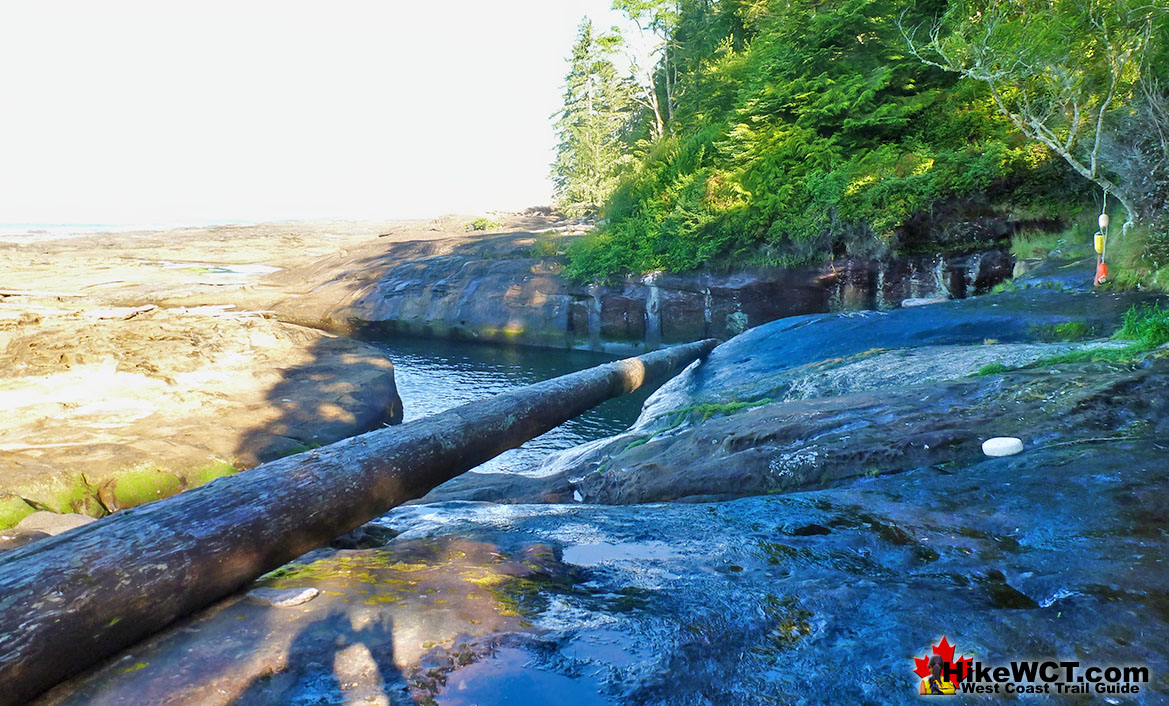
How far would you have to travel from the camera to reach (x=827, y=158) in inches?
799

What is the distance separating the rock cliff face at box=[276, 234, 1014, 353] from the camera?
18594 millimetres

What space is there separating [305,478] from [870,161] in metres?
19.6

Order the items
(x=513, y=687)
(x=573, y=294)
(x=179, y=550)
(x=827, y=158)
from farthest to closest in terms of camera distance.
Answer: (x=573, y=294), (x=827, y=158), (x=179, y=550), (x=513, y=687)

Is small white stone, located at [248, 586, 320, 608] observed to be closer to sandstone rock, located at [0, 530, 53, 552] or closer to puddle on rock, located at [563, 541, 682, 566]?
puddle on rock, located at [563, 541, 682, 566]

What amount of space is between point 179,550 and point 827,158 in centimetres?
2121

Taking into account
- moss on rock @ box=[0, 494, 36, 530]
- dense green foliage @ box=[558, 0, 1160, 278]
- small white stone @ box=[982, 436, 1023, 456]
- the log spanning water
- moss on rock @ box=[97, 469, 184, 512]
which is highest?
dense green foliage @ box=[558, 0, 1160, 278]

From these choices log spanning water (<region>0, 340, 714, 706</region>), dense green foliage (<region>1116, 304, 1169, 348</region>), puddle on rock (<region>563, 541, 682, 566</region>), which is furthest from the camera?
dense green foliage (<region>1116, 304, 1169, 348</region>)

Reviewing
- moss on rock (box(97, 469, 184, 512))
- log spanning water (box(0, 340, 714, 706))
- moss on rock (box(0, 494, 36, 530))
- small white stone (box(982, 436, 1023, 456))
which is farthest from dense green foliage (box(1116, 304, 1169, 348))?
moss on rock (box(0, 494, 36, 530))

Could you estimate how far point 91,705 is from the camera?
235 centimetres

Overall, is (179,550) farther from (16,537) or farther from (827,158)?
(827,158)

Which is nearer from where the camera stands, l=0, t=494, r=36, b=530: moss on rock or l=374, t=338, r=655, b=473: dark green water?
l=0, t=494, r=36, b=530: moss on rock

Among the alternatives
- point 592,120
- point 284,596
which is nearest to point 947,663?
point 284,596

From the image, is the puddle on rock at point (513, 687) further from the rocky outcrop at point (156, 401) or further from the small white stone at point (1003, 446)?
the rocky outcrop at point (156, 401)

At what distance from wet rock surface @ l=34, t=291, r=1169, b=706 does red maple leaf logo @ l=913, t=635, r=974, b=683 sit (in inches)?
1.7
